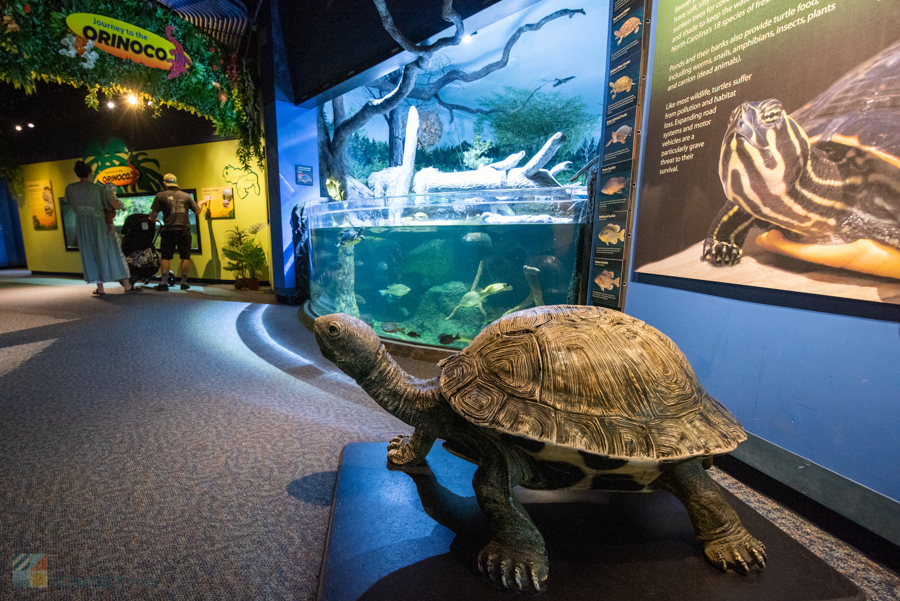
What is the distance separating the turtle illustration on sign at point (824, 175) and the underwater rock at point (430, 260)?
2772mm

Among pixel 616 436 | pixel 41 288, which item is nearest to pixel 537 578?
pixel 616 436

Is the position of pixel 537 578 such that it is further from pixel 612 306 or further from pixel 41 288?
pixel 41 288

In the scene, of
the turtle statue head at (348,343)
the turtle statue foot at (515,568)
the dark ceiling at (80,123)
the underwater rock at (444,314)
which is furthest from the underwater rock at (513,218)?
the dark ceiling at (80,123)

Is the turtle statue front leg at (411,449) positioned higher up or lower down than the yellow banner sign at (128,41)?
lower down

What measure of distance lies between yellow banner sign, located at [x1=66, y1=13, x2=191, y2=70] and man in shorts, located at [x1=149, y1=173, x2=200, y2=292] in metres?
1.86

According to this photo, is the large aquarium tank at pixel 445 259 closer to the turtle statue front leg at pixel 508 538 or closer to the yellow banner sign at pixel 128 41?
the turtle statue front leg at pixel 508 538

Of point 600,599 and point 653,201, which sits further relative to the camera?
point 653,201

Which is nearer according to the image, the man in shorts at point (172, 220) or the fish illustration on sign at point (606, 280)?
the fish illustration on sign at point (606, 280)

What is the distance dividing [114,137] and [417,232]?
9.04 meters

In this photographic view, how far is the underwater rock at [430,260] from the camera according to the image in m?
4.15

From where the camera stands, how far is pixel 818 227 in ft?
4.61

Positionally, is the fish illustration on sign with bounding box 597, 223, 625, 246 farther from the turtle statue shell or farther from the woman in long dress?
the woman in long dress

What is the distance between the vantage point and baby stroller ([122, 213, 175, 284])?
709 centimetres

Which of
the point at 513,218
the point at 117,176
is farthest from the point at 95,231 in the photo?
the point at 513,218
